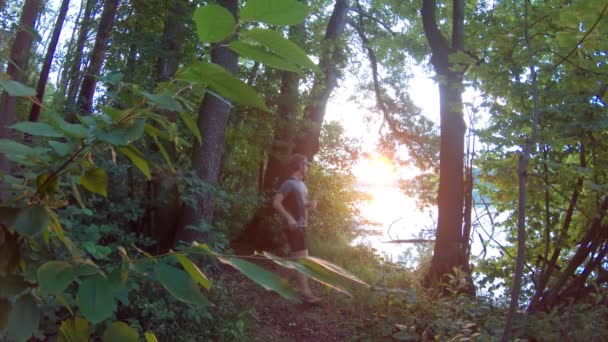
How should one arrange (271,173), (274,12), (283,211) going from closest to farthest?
(274,12), (283,211), (271,173)

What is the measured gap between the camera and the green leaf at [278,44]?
0.58 m

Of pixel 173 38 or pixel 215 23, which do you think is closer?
pixel 215 23

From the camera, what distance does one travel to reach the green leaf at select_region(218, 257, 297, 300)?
21.5 inches

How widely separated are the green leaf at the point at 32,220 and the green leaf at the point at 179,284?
0.54 ft

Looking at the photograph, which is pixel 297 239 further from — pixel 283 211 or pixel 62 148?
pixel 62 148

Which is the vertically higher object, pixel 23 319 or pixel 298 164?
pixel 298 164

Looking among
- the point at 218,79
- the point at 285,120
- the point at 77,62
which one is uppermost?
the point at 285,120

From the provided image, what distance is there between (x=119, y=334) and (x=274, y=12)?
0.45 metres

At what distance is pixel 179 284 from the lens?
58cm

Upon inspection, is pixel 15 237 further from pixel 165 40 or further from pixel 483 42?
pixel 165 40

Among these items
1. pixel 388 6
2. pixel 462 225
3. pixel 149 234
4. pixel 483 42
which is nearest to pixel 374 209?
pixel 388 6

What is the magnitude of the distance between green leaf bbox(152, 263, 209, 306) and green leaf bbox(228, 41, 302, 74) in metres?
0.27

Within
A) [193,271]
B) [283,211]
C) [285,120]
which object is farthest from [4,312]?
[285,120]

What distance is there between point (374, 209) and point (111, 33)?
9.88m
